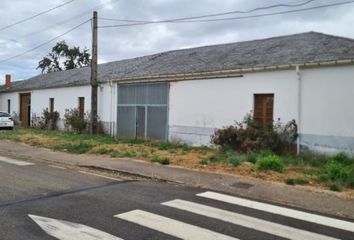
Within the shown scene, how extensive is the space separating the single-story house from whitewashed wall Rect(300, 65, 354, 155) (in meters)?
0.03

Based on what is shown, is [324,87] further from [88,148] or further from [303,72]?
[88,148]

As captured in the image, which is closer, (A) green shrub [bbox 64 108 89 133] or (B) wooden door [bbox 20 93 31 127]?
(A) green shrub [bbox 64 108 89 133]

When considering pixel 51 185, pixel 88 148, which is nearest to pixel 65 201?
pixel 51 185

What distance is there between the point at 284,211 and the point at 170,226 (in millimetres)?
2223

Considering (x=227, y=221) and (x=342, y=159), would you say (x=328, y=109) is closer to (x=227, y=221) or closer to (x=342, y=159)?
(x=342, y=159)

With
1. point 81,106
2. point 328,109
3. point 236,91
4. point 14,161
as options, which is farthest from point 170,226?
point 81,106

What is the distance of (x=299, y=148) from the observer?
14078mm

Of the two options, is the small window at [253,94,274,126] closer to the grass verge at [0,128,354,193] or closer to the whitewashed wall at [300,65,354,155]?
the whitewashed wall at [300,65,354,155]

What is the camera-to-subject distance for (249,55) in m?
17.5

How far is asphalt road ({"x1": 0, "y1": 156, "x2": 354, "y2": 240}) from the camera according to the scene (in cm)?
563

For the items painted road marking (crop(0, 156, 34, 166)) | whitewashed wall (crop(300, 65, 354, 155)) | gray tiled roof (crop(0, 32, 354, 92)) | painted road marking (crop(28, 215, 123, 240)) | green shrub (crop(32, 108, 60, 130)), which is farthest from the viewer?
green shrub (crop(32, 108, 60, 130))

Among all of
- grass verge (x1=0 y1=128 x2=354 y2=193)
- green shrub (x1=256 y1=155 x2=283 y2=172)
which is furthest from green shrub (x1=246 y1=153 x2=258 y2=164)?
green shrub (x1=256 y1=155 x2=283 y2=172)

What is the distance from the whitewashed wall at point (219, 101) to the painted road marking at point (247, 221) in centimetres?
809

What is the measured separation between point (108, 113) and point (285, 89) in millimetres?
11243
